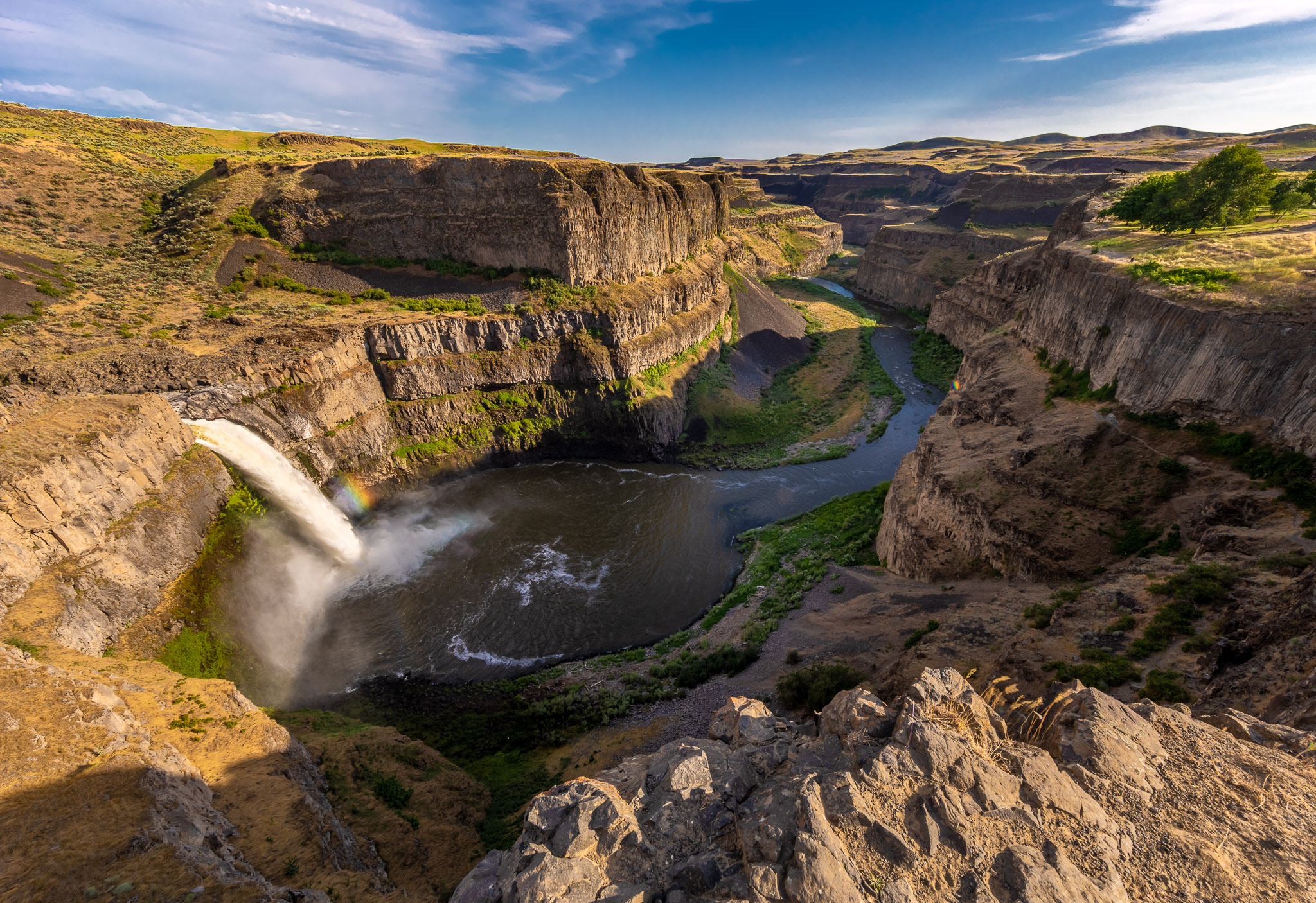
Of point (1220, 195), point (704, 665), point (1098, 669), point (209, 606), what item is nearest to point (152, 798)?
point (209, 606)

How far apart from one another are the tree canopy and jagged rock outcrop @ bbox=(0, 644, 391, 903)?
5399 centimetres

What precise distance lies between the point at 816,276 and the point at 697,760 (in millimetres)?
133514

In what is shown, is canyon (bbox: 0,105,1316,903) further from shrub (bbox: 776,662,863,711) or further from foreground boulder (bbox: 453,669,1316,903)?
shrub (bbox: 776,662,863,711)

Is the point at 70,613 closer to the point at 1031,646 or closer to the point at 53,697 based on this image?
the point at 53,697

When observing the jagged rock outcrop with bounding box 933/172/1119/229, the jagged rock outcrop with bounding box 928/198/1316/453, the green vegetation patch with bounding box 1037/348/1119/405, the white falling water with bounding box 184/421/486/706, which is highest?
the jagged rock outcrop with bounding box 933/172/1119/229

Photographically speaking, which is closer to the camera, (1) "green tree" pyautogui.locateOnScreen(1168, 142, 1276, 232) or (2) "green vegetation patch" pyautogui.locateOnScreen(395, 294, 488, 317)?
(1) "green tree" pyautogui.locateOnScreen(1168, 142, 1276, 232)

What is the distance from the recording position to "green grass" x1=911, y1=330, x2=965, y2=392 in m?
65.4

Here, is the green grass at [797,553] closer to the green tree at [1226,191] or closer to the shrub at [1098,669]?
the shrub at [1098,669]

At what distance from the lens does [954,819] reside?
864 centimetres

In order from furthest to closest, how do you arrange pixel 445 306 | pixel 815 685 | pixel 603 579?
pixel 445 306 < pixel 603 579 < pixel 815 685

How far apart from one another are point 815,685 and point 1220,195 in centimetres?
4134

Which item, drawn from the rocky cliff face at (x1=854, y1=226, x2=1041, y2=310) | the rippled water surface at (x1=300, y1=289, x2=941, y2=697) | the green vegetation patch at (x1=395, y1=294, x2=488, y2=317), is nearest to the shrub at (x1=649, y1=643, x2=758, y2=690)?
the rippled water surface at (x1=300, y1=289, x2=941, y2=697)

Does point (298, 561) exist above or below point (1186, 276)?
below

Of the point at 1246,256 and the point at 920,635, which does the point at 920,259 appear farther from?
the point at 920,635
